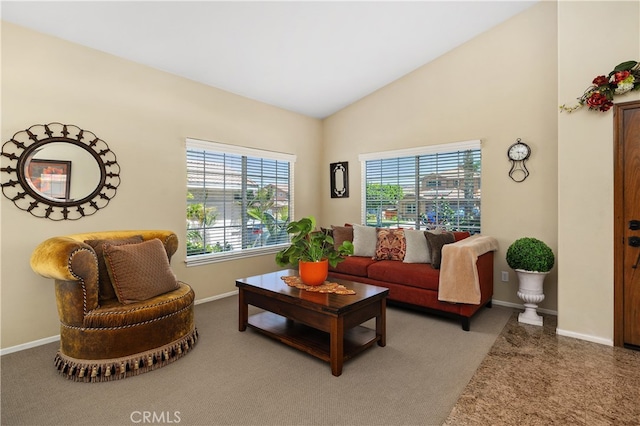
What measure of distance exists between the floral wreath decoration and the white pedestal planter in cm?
159

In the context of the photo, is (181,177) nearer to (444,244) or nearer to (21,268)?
(21,268)

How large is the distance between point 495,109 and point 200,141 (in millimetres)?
3625

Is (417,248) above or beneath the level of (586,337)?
above

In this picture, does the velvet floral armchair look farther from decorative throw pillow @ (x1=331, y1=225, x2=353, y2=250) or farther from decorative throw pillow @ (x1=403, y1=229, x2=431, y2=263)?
decorative throw pillow @ (x1=403, y1=229, x2=431, y2=263)

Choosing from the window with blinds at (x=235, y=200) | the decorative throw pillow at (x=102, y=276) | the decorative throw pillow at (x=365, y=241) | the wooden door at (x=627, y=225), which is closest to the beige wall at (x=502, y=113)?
the wooden door at (x=627, y=225)

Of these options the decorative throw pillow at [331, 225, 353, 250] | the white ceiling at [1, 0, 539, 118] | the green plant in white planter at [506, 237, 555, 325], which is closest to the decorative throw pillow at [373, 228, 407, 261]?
the decorative throw pillow at [331, 225, 353, 250]

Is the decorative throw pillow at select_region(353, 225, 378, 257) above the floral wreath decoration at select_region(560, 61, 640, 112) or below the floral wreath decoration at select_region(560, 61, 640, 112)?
below

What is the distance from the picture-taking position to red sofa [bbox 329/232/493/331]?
11.0 ft

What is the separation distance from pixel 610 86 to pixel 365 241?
287 centimetres

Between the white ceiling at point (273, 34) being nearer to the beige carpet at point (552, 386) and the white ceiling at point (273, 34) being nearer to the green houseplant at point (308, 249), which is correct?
the green houseplant at point (308, 249)

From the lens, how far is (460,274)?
10.6 ft

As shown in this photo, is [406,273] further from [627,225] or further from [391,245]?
[627,225]

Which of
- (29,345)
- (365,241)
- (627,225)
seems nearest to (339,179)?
(365,241)

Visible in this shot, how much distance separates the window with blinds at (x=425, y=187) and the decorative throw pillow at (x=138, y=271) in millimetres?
3231
